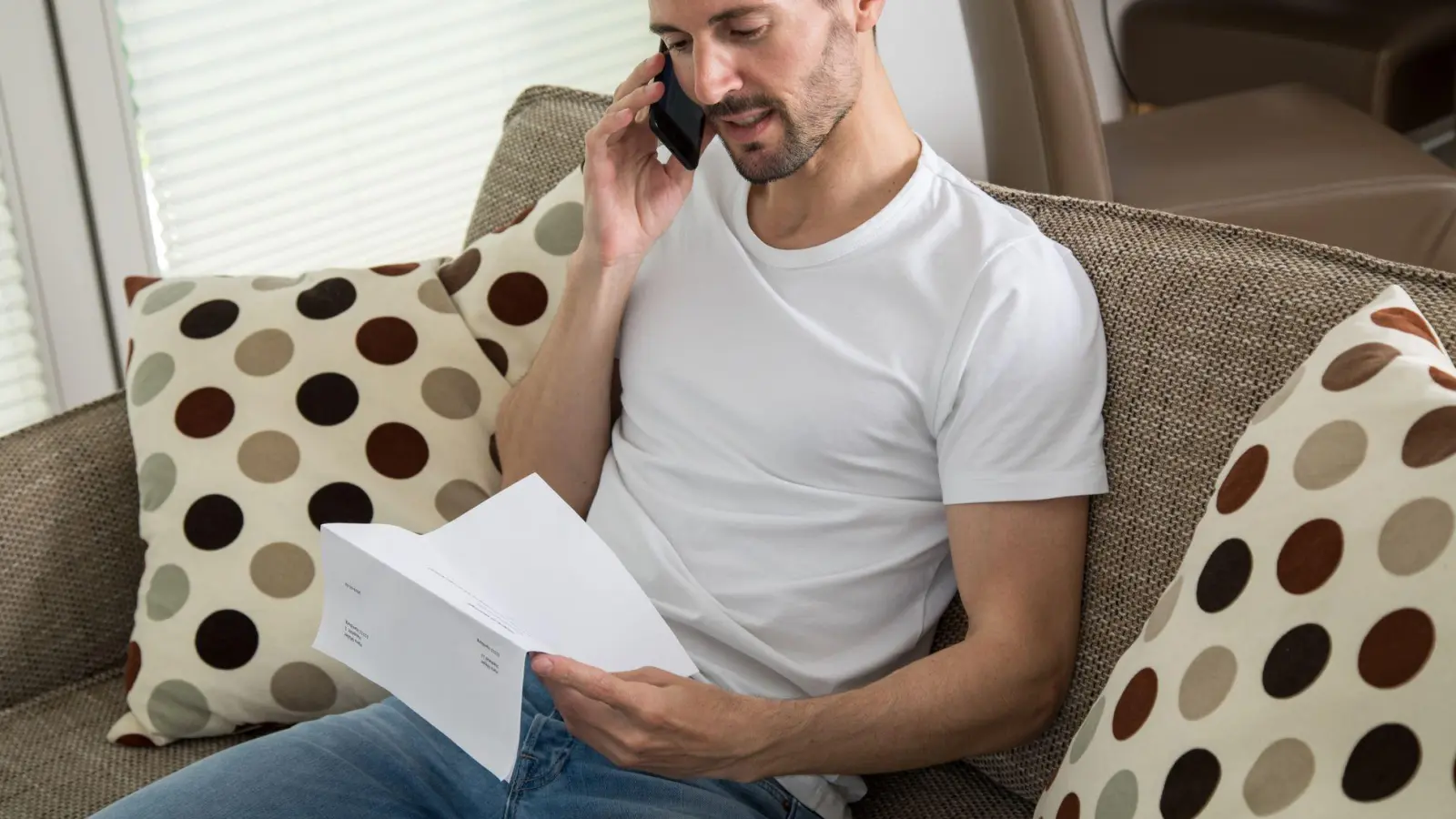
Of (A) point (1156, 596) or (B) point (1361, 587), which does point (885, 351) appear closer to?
(A) point (1156, 596)

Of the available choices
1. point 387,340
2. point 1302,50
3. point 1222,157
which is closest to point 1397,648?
point 387,340

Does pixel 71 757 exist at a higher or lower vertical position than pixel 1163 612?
lower

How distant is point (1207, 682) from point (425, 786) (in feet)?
2.16

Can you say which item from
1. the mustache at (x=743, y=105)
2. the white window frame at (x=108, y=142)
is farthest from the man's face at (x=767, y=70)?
the white window frame at (x=108, y=142)

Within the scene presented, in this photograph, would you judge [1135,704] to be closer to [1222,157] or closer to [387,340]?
[387,340]

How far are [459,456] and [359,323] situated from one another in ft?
0.63

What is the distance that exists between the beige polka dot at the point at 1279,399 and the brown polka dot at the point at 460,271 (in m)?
0.92

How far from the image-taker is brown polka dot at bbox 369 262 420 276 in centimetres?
162

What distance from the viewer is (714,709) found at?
3.57 ft

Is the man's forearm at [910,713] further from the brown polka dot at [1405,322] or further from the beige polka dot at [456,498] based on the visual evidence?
the beige polka dot at [456,498]

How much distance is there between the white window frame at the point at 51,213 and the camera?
7.82 ft

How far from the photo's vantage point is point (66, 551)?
1.50 m

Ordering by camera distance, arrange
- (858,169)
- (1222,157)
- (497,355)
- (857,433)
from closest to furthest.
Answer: (857,433) < (858,169) < (497,355) < (1222,157)

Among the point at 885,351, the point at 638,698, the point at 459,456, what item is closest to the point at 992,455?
the point at 885,351
